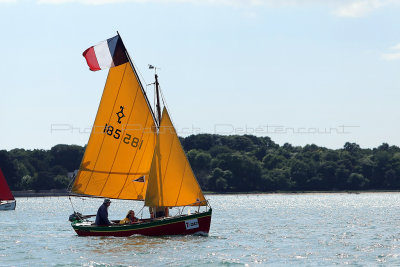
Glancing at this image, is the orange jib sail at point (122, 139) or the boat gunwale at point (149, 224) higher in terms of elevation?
the orange jib sail at point (122, 139)

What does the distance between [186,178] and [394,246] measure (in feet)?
47.2

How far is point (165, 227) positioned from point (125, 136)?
7057mm

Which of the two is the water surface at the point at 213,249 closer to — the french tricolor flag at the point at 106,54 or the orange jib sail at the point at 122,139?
the orange jib sail at the point at 122,139

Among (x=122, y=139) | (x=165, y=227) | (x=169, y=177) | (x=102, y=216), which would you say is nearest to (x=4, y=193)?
(x=102, y=216)

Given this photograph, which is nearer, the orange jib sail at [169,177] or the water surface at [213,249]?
the water surface at [213,249]

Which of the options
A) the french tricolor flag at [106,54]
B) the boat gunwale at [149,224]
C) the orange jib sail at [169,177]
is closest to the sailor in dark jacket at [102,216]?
the boat gunwale at [149,224]

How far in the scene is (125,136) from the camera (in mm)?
53062

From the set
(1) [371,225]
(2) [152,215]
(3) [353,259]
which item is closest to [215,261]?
(3) [353,259]

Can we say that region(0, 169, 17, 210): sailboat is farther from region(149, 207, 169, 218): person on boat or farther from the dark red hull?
region(149, 207, 169, 218): person on boat

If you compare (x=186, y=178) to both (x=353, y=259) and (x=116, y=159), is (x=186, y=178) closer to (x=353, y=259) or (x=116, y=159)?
(x=116, y=159)

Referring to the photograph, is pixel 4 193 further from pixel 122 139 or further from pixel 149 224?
pixel 149 224

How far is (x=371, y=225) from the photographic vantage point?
73000 millimetres

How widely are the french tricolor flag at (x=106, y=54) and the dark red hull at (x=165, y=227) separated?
444 inches

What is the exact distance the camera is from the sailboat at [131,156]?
170ft
